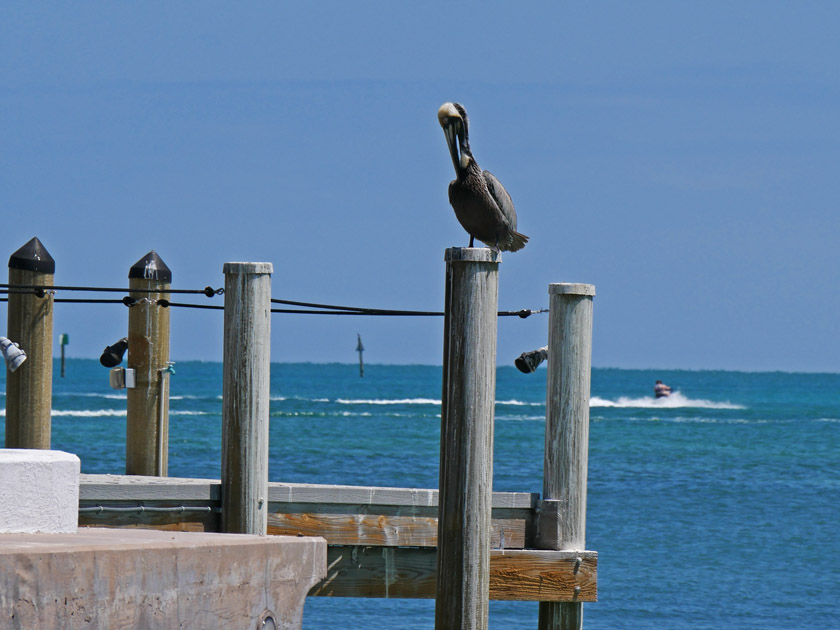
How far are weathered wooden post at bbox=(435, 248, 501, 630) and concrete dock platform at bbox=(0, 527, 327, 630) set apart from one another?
30.9 inches

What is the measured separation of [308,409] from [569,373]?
52.2 metres

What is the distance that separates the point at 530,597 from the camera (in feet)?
19.9

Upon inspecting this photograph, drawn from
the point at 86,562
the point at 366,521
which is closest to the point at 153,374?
the point at 366,521

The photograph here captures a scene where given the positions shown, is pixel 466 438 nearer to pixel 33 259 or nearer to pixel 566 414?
pixel 566 414

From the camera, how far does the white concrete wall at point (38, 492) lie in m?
3.82

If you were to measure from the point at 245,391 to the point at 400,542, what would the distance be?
3.85 ft

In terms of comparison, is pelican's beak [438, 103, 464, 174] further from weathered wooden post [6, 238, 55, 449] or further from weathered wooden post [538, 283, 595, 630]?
Answer: weathered wooden post [6, 238, 55, 449]

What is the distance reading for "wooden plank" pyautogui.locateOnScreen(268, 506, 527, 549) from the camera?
587 centimetres

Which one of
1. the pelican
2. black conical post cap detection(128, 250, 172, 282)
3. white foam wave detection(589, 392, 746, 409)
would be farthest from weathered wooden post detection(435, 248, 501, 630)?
white foam wave detection(589, 392, 746, 409)

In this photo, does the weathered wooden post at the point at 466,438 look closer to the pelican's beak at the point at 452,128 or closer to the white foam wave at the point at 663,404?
the pelican's beak at the point at 452,128

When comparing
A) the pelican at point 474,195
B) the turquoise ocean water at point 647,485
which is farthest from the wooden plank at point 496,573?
the turquoise ocean water at point 647,485

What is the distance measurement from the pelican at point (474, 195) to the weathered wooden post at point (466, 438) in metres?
0.47

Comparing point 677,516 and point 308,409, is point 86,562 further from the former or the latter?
point 308,409

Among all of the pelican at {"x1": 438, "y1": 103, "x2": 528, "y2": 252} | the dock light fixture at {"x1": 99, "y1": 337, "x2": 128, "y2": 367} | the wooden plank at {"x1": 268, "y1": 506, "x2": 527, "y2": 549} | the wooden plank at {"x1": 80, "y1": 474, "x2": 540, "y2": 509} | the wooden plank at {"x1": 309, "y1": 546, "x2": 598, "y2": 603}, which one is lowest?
the wooden plank at {"x1": 309, "y1": 546, "x2": 598, "y2": 603}
